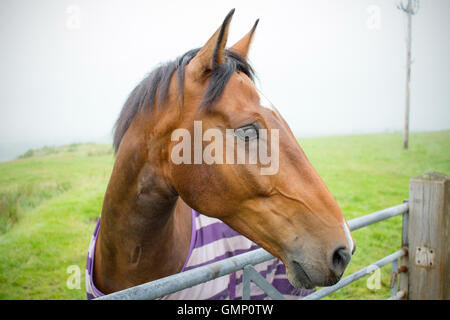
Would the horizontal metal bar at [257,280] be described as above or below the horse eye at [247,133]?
below

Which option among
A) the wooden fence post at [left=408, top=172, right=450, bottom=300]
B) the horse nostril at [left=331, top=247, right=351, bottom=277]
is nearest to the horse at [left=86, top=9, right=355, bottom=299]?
the horse nostril at [left=331, top=247, right=351, bottom=277]

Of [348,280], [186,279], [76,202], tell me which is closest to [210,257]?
[186,279]

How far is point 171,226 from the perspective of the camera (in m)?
1.56

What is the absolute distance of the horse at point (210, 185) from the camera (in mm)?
1095

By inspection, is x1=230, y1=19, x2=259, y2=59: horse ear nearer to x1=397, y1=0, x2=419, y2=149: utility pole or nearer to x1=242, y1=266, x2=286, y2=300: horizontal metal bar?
x1=242, y1=266, x2=286, y2=300: horizontal metal bar

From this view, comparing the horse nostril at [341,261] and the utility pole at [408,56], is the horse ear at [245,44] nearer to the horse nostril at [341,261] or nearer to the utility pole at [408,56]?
the horse nostril at [341,261]

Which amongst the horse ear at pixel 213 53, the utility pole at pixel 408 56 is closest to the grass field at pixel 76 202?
the utility pole at pixel 408 56

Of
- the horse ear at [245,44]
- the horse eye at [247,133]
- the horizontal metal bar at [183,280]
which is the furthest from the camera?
the horse ear at [245,44]

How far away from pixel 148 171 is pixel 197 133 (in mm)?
325

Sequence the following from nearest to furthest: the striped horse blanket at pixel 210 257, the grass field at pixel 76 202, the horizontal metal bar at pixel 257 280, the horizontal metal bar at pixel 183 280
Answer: the horizontal metal bar at pixel 183 280
the horizontal metal bar at pixel 257 280
the striped horse blanket at pixel 210 257
the grass field at pixel 76 202

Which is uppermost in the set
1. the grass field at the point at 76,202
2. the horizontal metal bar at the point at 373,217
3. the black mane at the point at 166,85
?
the black mane at the point at 166,85

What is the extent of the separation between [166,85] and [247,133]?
1.60 ft

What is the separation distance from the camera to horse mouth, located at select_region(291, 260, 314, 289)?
3.58ft
